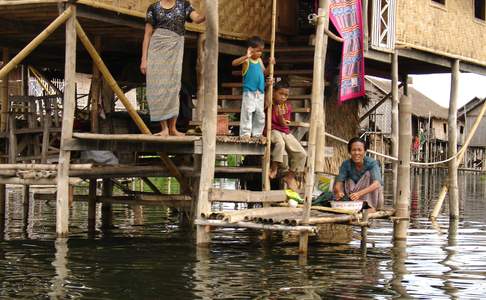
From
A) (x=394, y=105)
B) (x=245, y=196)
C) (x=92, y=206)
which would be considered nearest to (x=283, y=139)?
(x=245, y=196)

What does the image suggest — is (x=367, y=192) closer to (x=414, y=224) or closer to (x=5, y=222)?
(x=414, y=224)

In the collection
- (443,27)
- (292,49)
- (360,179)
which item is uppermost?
(443,27)

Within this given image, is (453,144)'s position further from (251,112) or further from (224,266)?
(224,266)

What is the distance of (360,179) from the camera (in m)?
11.7

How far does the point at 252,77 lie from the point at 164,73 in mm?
1102

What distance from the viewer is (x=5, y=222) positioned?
15.4 meters

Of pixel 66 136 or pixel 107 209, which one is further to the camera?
pixel 107 209

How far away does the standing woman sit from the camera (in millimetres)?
11523

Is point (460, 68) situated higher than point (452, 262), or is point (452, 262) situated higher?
point (460, 68)

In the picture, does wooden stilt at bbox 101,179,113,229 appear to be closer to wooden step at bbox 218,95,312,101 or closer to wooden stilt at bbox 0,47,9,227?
wooden stilt at bbox 0,47,9,227

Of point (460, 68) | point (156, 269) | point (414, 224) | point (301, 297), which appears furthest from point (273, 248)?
point (460, 68)

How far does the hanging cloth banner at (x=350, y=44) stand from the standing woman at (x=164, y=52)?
3.54 metres

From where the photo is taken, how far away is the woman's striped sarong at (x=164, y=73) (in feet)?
37.9

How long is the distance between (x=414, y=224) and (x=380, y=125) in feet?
95.6
